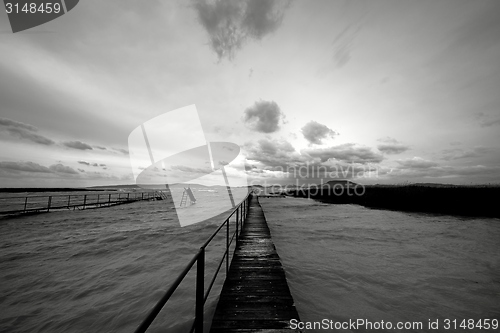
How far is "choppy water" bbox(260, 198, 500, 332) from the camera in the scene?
471cm

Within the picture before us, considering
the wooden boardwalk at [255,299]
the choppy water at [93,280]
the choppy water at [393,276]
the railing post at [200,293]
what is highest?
the railing post at [200,293]

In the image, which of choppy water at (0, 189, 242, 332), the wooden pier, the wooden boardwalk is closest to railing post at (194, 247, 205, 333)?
the wooden boardwalk

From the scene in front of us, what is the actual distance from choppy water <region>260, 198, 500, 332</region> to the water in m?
0.03

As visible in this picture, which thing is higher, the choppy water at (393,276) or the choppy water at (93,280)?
the choppy water at (393,276)

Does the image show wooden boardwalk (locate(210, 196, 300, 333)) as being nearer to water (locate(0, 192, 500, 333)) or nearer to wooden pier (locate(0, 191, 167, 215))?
water (locate(0, 192, 500, 333))

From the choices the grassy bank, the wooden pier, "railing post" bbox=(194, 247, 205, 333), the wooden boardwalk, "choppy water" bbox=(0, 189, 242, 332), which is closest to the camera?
"railing post" bbox=(194, 247, 205, 333)

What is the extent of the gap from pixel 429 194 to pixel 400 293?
2827cm

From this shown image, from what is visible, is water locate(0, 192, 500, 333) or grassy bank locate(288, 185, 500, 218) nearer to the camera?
water locate(0, 192, 500, 333)

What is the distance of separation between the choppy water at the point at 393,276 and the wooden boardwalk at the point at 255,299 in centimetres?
115

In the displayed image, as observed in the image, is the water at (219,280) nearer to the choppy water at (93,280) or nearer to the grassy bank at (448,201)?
the choppy water at (93,280)

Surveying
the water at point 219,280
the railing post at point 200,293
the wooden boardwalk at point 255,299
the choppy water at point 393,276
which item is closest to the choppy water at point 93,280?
the water at point 219,280

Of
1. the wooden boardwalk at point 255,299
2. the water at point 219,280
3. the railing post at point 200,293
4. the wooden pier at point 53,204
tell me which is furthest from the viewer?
the wooden pier at point 53,204

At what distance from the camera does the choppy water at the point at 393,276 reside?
4711 mm

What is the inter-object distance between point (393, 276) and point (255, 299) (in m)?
5.49
